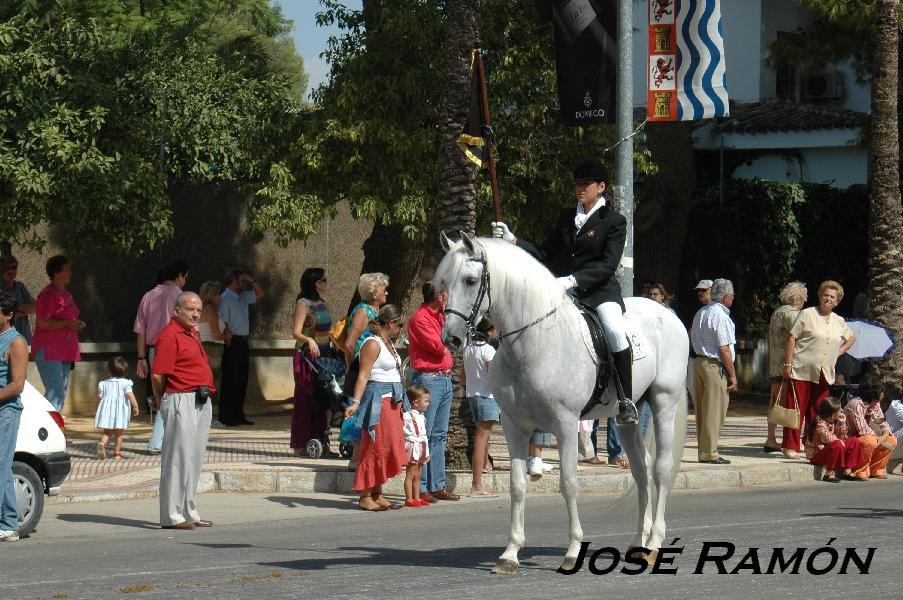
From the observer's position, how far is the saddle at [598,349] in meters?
9.88

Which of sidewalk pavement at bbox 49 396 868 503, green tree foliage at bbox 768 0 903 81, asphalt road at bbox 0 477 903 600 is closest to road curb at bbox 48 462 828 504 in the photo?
sidewalk pavement at bbox 49 396 868 503

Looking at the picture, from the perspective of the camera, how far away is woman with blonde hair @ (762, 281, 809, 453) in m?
17.6

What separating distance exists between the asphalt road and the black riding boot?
1.02 m

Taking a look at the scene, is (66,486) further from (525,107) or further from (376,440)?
(525,107)

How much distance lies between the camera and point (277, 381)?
24.6 metres

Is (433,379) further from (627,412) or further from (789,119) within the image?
(789,119)

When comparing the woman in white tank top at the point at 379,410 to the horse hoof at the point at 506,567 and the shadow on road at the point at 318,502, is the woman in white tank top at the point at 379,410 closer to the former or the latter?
the shadow on road at the point at 318,502

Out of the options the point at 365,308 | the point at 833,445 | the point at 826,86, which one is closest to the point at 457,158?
the point at 365,308

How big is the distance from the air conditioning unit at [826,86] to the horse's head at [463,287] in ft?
106

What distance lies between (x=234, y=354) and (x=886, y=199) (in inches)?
376

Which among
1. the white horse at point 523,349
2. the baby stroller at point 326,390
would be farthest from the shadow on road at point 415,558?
the baby stroller at point 326,390

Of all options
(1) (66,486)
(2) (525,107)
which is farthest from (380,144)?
(1) (66,486)

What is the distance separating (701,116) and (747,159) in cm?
1949

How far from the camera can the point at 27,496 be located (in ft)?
38.1
